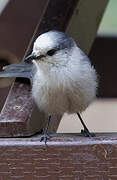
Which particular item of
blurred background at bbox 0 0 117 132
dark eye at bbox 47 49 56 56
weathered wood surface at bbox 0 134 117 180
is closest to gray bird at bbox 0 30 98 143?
dark eye at bbox 47 49 56 56

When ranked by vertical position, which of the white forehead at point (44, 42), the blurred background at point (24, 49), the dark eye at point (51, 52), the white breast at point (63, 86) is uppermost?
the white forehead at point (44, 42)

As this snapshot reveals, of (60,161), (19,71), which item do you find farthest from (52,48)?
(60,161)

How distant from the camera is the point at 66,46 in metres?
2.19

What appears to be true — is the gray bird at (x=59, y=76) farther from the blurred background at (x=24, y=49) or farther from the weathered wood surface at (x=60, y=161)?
the blurred background at (x=24, y=49)

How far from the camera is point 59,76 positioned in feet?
6.87

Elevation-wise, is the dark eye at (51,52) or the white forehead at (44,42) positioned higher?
the white forehead at (44,42)

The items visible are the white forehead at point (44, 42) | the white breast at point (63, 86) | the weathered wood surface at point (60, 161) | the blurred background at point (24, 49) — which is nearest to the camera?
the weathered wood surface at point (60, 161)

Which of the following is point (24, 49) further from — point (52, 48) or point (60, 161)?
point (60, 161)

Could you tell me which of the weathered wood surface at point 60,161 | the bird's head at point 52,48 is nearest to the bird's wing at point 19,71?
the bird's head at point 52,48

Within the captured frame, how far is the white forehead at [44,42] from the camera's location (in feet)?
6.48

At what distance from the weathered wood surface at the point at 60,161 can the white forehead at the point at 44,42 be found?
22.6 inches

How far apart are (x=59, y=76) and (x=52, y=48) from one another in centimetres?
13

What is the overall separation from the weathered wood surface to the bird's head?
0.57 metres

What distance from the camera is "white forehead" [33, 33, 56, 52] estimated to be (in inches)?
77.8
